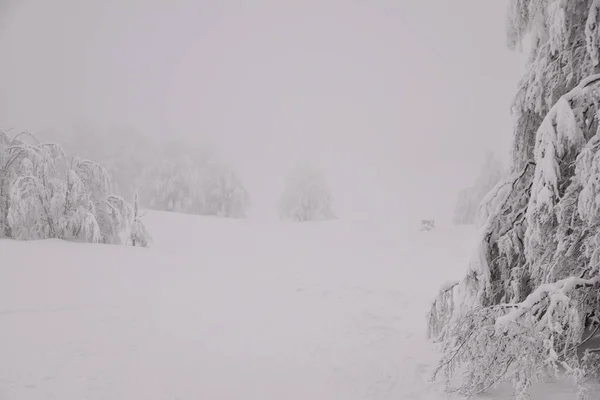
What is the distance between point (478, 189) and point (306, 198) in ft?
48.2

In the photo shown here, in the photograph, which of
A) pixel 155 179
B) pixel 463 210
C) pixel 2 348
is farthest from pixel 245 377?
pixel 155 179

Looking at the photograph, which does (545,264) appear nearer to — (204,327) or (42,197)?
(204,327)

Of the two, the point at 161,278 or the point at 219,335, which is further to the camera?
the point at 161,278

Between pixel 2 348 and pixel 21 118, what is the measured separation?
49.4 meters

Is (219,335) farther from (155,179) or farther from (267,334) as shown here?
(155,179)

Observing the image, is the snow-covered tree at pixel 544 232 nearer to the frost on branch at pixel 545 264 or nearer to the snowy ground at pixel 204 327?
the frost on branch at pixel 545 264

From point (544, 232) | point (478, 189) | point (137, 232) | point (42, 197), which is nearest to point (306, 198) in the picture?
point (478, 189)

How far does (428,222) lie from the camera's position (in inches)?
835

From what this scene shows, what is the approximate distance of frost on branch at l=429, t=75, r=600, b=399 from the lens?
293 cm

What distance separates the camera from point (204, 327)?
260 inches

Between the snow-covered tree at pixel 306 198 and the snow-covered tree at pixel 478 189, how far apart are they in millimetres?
11700

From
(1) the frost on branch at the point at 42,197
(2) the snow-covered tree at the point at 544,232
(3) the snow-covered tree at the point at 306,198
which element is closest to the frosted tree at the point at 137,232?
(1) the frost on branch at the point at 42,197

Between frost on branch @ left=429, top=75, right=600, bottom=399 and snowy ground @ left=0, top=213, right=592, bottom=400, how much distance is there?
1.29m

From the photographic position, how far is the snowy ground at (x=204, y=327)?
14.7ft
